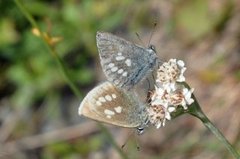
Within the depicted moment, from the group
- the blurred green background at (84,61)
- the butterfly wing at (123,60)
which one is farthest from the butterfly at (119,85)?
the blurred green background at (84,61)

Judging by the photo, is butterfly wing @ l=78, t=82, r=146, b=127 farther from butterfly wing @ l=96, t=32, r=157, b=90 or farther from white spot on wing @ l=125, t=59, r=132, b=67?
white spot on wing @ l=125, t=59, r=132, b=67

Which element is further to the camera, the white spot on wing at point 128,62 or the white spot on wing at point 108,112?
the white spot on wing at point 128,62

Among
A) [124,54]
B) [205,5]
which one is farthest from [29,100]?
[124,54]

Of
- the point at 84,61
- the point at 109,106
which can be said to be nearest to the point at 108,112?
the point at 109,106

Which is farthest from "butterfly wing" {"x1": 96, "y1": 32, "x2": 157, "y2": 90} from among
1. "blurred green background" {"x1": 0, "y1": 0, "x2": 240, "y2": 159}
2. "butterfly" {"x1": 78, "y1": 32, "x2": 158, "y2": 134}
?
"blurred green background" {"x1": 0, "y1": 0, "x2": 240, "y2": 159}

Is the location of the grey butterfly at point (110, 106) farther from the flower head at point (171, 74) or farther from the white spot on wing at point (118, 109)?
the flower head at point (171, 74)

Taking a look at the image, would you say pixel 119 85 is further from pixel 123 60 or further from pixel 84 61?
pixel 84 61

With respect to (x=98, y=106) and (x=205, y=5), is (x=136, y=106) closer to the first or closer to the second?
(x=98, y=106)
